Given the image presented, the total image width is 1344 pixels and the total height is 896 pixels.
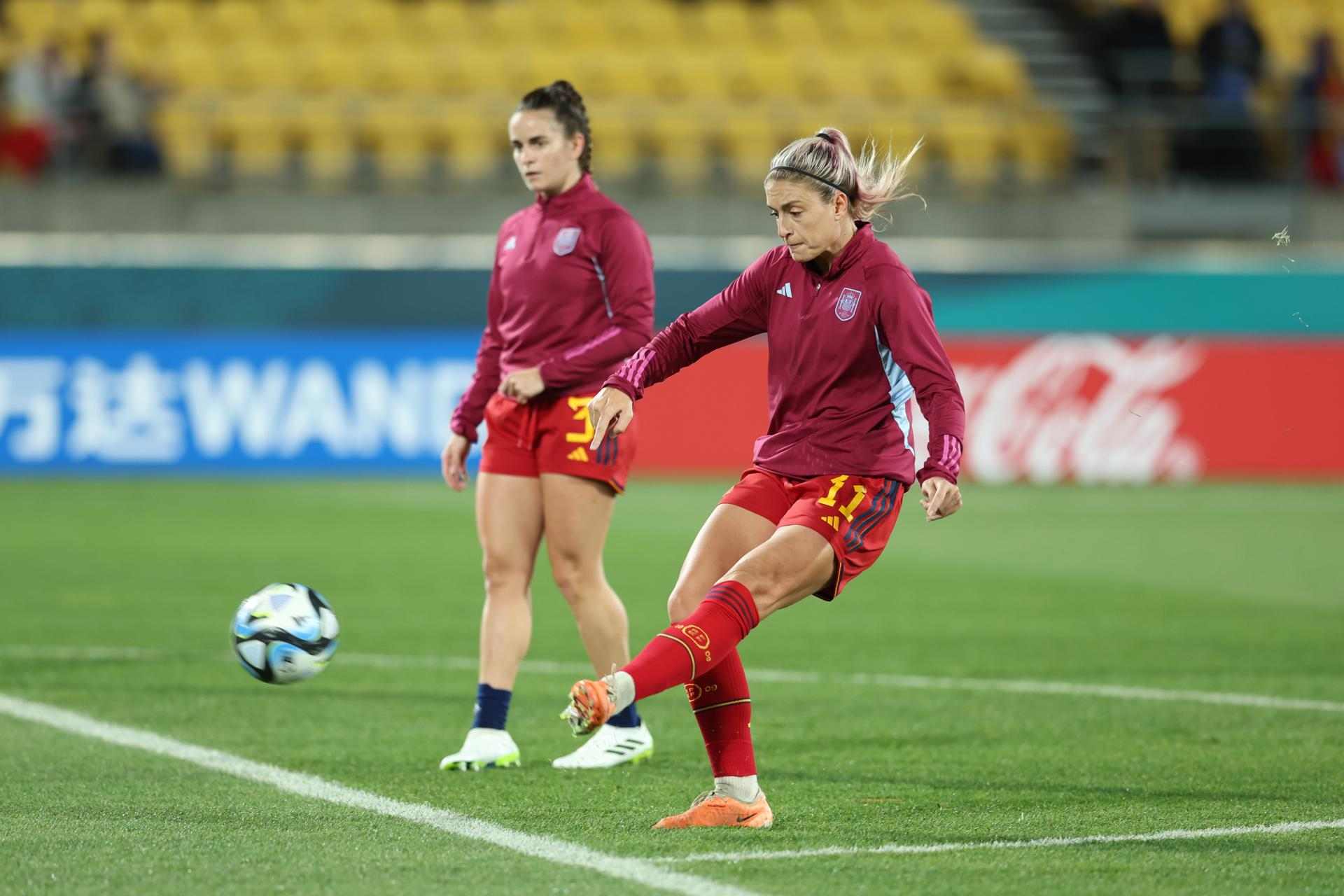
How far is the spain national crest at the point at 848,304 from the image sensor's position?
554 centimetres

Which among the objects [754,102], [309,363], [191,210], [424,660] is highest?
[754,102]

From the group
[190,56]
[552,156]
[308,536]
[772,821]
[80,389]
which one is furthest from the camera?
[190,56]

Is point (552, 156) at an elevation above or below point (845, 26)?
below

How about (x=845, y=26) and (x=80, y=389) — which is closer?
(x=80, y=389)

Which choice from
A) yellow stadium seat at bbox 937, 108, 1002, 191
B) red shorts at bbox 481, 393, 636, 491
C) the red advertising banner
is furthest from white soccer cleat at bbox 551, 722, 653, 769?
yellow stadium seat at bbox 937, 108, 1002, 191

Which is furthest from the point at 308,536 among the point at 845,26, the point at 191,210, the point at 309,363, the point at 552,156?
the point at 845,26

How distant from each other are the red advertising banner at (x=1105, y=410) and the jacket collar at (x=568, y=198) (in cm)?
1164

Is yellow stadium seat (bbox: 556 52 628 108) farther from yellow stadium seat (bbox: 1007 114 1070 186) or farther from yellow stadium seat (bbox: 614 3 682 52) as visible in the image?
yellow stadium seat (bbox: 1007 114 1070 186)

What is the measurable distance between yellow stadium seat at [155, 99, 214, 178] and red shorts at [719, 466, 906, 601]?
1542 cm

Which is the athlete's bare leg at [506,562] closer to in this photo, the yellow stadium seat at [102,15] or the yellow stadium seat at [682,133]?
the yellow stadium seat at [682,133]

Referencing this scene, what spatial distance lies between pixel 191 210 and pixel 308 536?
675cm

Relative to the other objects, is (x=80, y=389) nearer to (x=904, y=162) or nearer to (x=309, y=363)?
(x=309, y=363)

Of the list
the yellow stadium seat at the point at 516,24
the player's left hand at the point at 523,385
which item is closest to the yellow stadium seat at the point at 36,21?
the yellow stadium seat at the point at 516,24

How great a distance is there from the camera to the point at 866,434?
5645 mm
